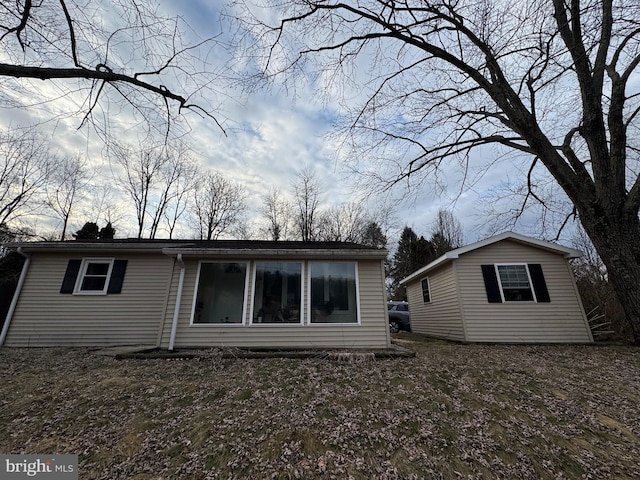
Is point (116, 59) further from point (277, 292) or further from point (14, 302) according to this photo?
point (14, 302)

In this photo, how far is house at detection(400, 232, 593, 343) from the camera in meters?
7.98

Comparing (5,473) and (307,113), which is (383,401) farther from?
(307,113)

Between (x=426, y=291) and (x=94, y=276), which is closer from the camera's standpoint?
(x=94, y=276)

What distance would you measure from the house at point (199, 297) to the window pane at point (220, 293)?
3 cm

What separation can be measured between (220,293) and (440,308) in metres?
7.95

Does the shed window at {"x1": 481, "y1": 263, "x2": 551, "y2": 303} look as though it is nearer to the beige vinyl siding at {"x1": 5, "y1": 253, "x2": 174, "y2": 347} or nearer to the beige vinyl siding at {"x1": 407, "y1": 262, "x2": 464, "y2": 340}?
the beige vinyl siding at {"x1": 407, "y1": 262, "x2": 464, "y2": 340}

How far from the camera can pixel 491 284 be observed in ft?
27.5

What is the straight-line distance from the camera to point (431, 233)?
2509cm

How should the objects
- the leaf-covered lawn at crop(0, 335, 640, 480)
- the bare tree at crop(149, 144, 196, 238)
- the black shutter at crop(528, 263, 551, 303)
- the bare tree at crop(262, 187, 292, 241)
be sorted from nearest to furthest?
the leaf-covered lawn at crop(0, 335, 640, 480) → the black shutter at crop(528, 263, 551, 303) → the bare tree at crop(149, 144, 196, 238) → the bare tree at crop(262, 187, 292, 241)

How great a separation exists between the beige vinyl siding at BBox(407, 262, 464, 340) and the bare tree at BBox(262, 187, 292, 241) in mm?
13445

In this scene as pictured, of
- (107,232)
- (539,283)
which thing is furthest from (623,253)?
(107,232)

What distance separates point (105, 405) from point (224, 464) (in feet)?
7.11

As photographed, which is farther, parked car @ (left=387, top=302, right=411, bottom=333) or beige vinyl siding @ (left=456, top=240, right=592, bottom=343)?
parked car @ (left=387, top=302, right=411, bottom=333)

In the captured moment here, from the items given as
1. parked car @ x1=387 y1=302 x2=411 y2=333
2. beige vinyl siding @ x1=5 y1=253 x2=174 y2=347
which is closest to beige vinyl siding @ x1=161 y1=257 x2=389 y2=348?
beige vinyl siding @ x1=5 y1=253 x2=174 y2=347
